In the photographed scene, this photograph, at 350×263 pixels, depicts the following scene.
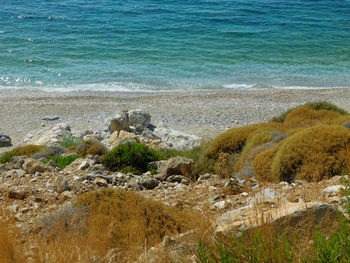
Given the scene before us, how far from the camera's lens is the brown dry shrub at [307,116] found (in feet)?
36.0

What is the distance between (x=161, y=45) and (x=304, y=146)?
82.9 feet

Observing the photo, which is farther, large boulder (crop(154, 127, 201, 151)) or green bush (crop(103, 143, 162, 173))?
large boulder (crop(154, 127, 201, 151))

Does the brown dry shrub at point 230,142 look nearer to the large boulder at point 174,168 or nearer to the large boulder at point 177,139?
the large boulder at point 174,168

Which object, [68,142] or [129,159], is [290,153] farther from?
[68,142]

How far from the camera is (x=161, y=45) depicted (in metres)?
31.6

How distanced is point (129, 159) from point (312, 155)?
3.74m

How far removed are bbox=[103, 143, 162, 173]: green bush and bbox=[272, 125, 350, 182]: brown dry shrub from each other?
115 inches

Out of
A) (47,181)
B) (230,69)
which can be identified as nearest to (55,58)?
(230,69)

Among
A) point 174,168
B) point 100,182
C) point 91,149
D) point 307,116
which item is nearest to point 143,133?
point 91,149

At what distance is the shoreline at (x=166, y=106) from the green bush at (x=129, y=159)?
241 inches

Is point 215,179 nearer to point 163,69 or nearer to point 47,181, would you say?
point 47,181

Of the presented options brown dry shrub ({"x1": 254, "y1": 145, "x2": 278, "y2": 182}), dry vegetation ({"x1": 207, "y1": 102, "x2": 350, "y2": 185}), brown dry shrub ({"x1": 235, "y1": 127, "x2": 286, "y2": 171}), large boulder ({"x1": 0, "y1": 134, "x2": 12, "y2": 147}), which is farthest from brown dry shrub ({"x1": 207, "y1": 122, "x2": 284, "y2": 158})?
large boulder ({"x1": 0, "y1": 134, "x2": 12, "y2": 147})

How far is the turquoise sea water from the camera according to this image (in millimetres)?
25450

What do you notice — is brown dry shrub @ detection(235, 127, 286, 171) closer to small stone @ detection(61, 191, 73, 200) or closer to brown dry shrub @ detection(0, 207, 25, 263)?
small stone @ detection(61, 191, 73, 200)
